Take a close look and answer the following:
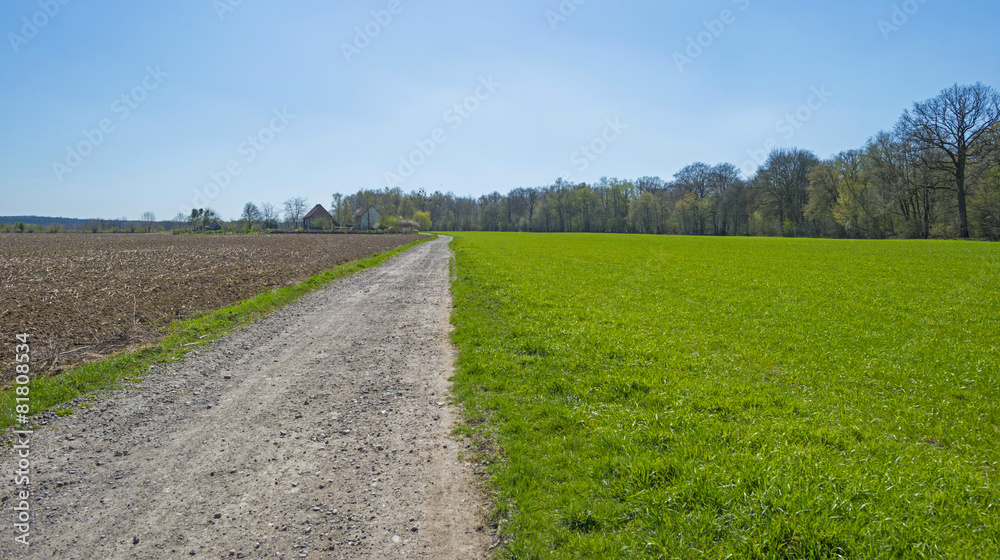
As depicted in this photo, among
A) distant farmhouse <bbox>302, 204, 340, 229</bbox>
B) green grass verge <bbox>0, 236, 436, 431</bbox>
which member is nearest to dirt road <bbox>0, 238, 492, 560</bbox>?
green grass verge <bbox>0, 236, 436, 431</bbox>

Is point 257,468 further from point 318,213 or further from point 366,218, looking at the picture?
point 318,213

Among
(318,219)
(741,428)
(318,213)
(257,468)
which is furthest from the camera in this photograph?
(318,213)

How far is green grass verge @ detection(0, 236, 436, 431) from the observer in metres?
6.09

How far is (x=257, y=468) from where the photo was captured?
452 cm

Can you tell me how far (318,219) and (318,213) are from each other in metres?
11.3

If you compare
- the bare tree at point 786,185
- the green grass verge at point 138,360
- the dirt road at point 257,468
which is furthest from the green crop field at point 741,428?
the bare tree at point 786,185

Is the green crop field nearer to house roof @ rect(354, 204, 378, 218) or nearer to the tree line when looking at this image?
the tree line

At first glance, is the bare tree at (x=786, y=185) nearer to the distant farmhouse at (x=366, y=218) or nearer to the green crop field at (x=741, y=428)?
the green crop field at (x=741, y=428)

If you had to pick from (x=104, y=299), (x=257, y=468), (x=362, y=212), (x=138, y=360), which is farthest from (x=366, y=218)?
→ (x=257, y=468)

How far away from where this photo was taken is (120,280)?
1728 cm

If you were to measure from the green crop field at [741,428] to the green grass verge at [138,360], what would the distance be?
5.39 metres

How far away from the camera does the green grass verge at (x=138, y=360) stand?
6.09 metres

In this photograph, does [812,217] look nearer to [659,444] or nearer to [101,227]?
[659,444]

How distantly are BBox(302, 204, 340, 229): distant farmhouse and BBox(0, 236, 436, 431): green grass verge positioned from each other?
109391mm
